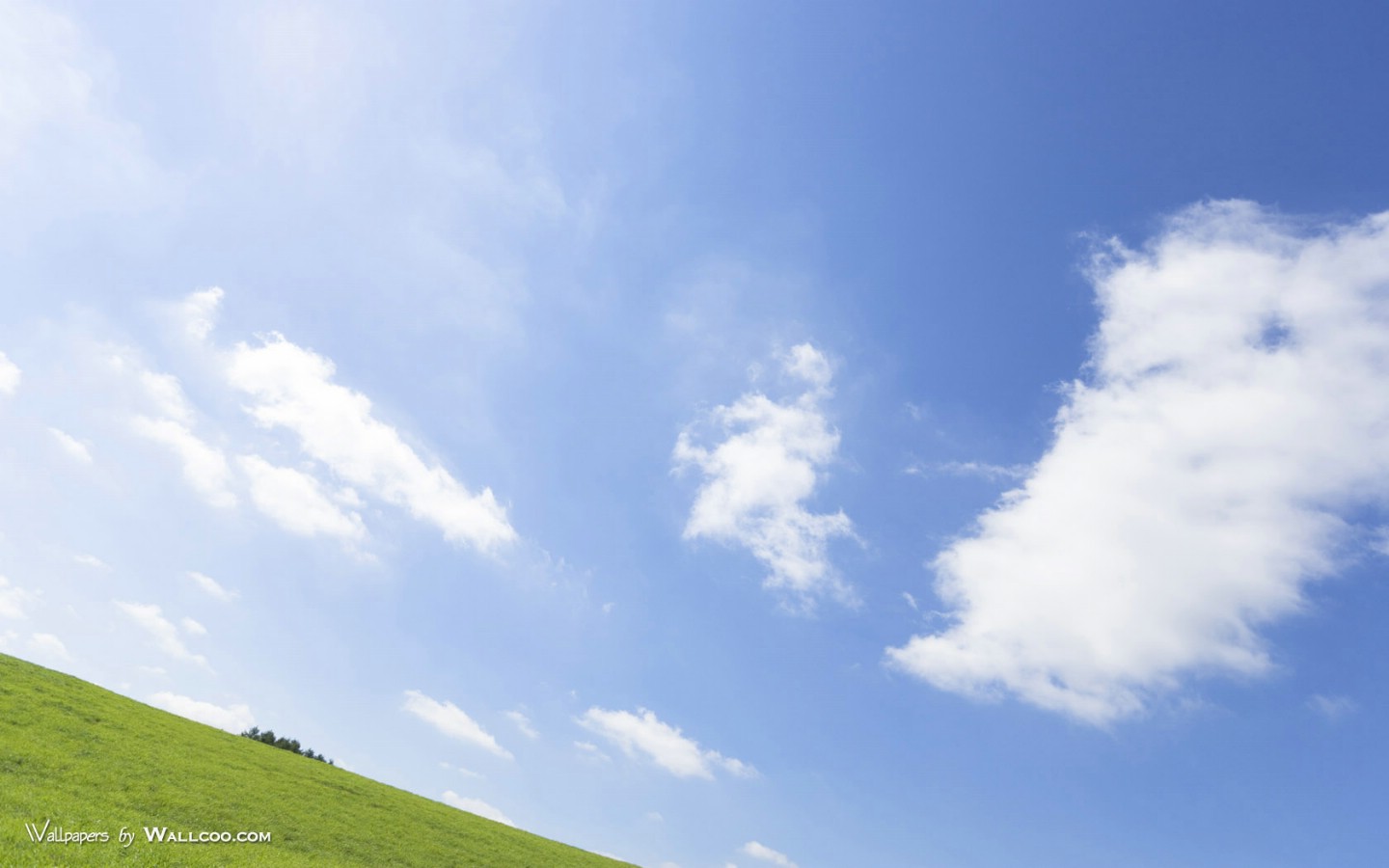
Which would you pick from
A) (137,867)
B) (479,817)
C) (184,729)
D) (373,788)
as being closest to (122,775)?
(137,867)

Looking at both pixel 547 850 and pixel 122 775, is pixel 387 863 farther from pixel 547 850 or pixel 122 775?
pixel 547 850

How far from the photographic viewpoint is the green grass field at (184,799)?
Result: 27.9 m

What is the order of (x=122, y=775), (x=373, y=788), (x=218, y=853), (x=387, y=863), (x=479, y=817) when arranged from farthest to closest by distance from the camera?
(x=479, y=817) → (x=373, y=788) → (x=387, y=863) → (x=122, y=775) → (x=218, y=853)

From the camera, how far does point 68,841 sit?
25438 millimetres

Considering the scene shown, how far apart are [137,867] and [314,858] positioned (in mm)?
10705

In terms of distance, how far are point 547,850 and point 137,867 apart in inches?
1320

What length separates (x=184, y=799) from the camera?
35000mm

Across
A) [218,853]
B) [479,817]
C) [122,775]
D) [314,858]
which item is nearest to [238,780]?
[122,775]

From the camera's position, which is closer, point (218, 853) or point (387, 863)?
point (218, 853)

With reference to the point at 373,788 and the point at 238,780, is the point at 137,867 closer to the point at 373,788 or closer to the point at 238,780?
the point at 238,780

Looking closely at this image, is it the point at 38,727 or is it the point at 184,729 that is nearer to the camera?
the point at 38,727

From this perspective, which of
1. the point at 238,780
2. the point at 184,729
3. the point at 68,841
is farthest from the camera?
the point at 184,729

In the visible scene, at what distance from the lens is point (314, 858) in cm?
3481

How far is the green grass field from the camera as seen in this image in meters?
27.9
